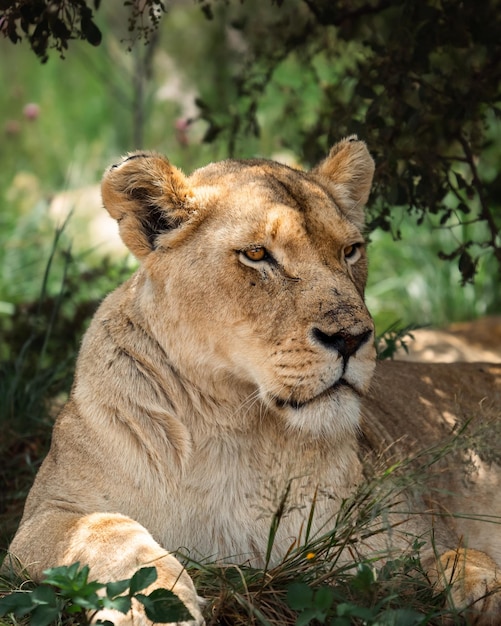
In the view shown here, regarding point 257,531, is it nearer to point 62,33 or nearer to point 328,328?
point 328,328

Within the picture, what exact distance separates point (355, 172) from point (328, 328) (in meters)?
1.07

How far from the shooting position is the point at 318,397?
3.20m

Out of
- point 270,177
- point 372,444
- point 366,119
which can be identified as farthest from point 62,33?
point 372,444

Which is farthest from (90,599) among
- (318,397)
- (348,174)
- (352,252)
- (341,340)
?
(348,174)

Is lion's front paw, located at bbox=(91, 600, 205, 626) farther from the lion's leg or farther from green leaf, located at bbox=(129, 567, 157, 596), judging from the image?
green leaf, located at bbox=(129, 567, 157, 596)

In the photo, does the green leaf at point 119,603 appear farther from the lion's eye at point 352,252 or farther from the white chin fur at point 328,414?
the lion's eye at point 352,252

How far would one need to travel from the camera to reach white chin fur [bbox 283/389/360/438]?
3213 millimetres

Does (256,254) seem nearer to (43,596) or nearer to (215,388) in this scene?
(215,388)

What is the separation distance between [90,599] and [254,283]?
1.10 metres

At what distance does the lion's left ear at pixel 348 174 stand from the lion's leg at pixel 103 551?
1491mm

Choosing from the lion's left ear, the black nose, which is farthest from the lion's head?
the lion's left ear

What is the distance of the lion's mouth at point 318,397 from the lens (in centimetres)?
319

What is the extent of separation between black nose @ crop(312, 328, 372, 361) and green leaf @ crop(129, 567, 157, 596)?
0.84 m

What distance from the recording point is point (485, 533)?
4242mm
